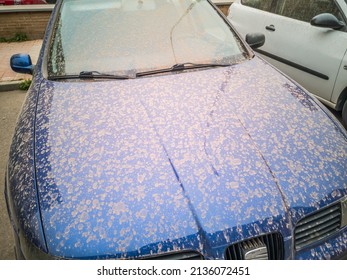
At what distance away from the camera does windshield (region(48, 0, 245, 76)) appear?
2.16 metres

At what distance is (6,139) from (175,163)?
2.65 m

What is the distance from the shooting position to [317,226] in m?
1.42

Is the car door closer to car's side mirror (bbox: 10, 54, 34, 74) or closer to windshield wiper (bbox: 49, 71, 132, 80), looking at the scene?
windshield wiper (bbox: 49, 71, 132, 80)

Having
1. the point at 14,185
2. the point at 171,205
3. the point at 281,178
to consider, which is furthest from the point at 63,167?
the point at 281,178

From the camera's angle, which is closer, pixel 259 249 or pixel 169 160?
pixel 259 249

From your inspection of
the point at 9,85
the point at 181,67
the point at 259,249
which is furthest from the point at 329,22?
the point at 9,85

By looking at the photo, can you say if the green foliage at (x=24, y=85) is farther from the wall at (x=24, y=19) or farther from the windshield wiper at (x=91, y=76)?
the windshield wiper at (x=91, y=76)

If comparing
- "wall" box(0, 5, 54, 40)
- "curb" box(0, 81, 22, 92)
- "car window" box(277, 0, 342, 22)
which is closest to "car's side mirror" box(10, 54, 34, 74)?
"curb" box(0, 81, 22, 92)

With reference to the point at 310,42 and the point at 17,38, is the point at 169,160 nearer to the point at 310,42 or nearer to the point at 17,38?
the point at 310,42

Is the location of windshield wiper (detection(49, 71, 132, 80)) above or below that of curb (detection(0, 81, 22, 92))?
above

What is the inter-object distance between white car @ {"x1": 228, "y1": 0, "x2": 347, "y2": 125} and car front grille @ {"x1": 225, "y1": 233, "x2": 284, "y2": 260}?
7.75ft

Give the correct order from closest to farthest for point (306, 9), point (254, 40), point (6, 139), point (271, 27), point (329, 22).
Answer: point (254, 40)
point (329, 22)
point (6, 139)
point (306, 9)
point (271, 27)

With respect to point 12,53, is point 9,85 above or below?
above
